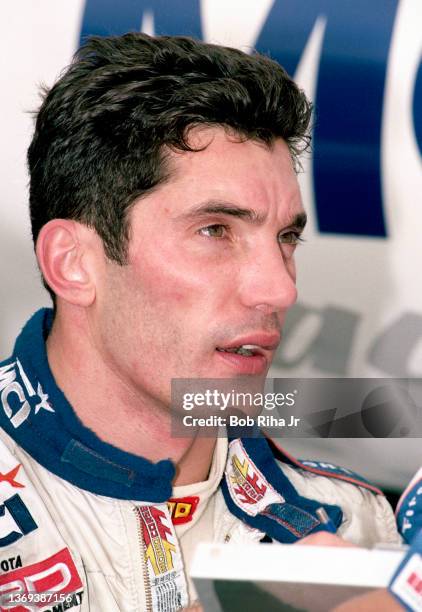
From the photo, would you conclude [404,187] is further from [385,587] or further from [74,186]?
[385,587]

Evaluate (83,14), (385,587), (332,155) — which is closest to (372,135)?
(332,155)

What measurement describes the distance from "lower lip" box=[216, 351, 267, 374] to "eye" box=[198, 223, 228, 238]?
0.14m

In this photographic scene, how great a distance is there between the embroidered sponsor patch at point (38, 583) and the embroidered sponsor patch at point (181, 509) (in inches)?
6.5

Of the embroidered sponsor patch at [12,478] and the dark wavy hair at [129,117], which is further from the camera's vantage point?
the dark wavy hair at [129,117]

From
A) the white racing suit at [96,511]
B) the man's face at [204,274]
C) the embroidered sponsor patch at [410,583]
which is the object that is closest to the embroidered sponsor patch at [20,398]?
the white racing suit at [96,511]

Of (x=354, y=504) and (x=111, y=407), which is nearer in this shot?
(x=111, y=407)

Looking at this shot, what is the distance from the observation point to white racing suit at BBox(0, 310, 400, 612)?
3.12 feet

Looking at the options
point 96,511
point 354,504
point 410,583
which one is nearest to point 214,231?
point 96,511

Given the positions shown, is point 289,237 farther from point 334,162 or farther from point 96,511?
point 334,162

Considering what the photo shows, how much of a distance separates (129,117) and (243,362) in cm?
33

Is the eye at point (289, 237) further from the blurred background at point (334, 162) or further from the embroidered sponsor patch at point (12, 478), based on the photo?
the blurred background at point (334, 162)

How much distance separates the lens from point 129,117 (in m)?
1.10

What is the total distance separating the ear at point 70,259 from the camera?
1.13 metres

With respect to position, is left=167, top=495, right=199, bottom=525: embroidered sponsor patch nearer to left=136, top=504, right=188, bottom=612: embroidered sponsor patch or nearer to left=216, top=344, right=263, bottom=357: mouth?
left=136, top=504, right=188, bottom=612: embroidered sponsor patch
